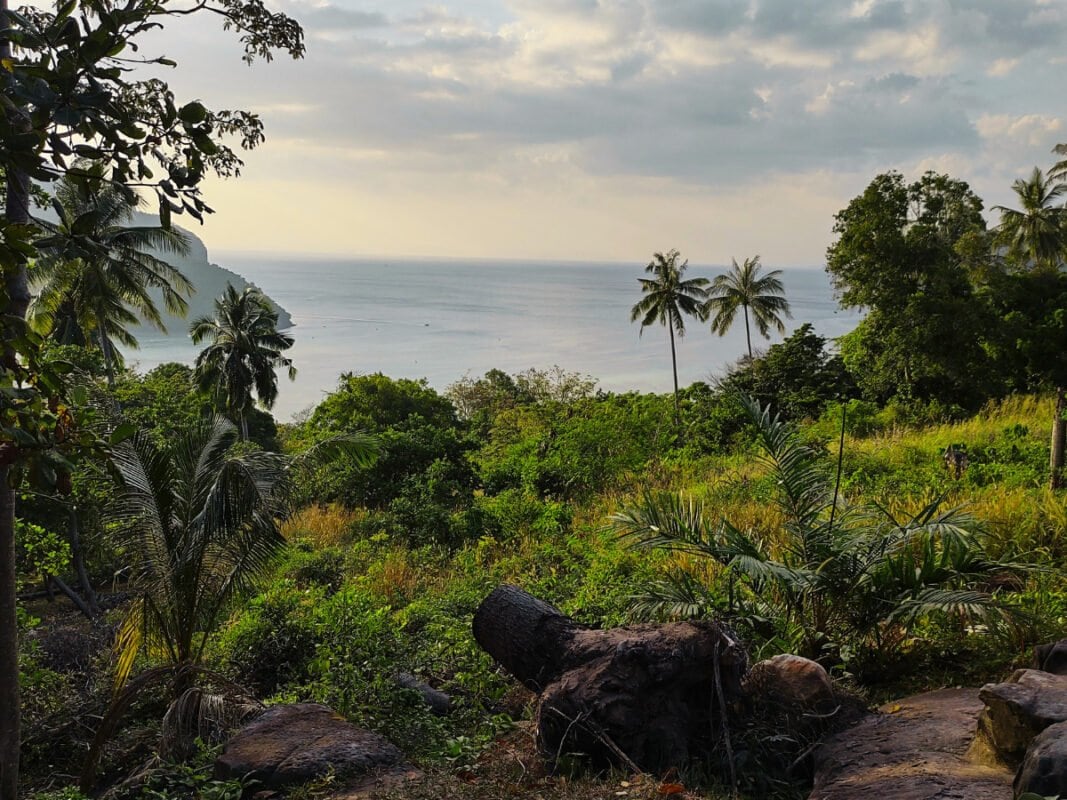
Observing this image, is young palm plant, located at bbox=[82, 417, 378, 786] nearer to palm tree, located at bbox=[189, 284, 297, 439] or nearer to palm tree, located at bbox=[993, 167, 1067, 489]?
palm tree, located at bbox=[189, 284, 297, 439]

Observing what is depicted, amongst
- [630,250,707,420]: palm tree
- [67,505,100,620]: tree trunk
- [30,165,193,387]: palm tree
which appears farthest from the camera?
[630,250,707,420]: palm tree

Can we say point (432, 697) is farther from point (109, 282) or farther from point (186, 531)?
point (109, 282)

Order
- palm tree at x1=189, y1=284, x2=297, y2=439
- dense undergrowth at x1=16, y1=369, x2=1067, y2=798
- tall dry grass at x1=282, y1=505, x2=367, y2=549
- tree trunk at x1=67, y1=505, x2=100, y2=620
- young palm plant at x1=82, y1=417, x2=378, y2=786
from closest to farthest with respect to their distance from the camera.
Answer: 1. dense undergrowth at x1=16, y1=369, x2=1067, y2=798
2. young palm plant at x1=82, y1=417, x2=378, y2=786
3. tree trunk at x1=67, y1=505, x2=100, y2=620
4. tall dry grass at x1=282, y1=505, x2=367, y2=549
5. palm tree at x1=189, y1=284, x2=297, y2=439

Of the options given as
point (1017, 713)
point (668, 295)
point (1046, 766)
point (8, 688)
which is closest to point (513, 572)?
point (8, 688)

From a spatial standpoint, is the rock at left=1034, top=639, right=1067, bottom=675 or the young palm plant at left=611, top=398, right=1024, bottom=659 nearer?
the rock at left=1034, top=639, right=1067, bottom=675

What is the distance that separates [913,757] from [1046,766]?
3.58ft

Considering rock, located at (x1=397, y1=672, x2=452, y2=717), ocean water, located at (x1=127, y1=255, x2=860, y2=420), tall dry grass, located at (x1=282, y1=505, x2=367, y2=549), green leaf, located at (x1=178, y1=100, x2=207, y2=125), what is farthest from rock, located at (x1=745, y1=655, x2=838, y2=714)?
ocean water, located at (x1=127, y1=255, x2=860, y2=420)

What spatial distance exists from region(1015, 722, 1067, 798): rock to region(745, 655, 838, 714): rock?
1.55m

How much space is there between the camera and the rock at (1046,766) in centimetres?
315

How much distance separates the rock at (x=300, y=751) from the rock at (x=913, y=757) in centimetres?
251

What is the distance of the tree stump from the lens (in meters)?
4.72

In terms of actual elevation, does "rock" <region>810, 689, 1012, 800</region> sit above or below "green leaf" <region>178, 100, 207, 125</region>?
below

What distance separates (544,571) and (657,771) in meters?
5.28

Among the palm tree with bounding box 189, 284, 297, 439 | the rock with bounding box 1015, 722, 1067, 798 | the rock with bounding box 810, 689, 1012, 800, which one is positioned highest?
the palm tree with bounding box 189, 284, 297, 439
